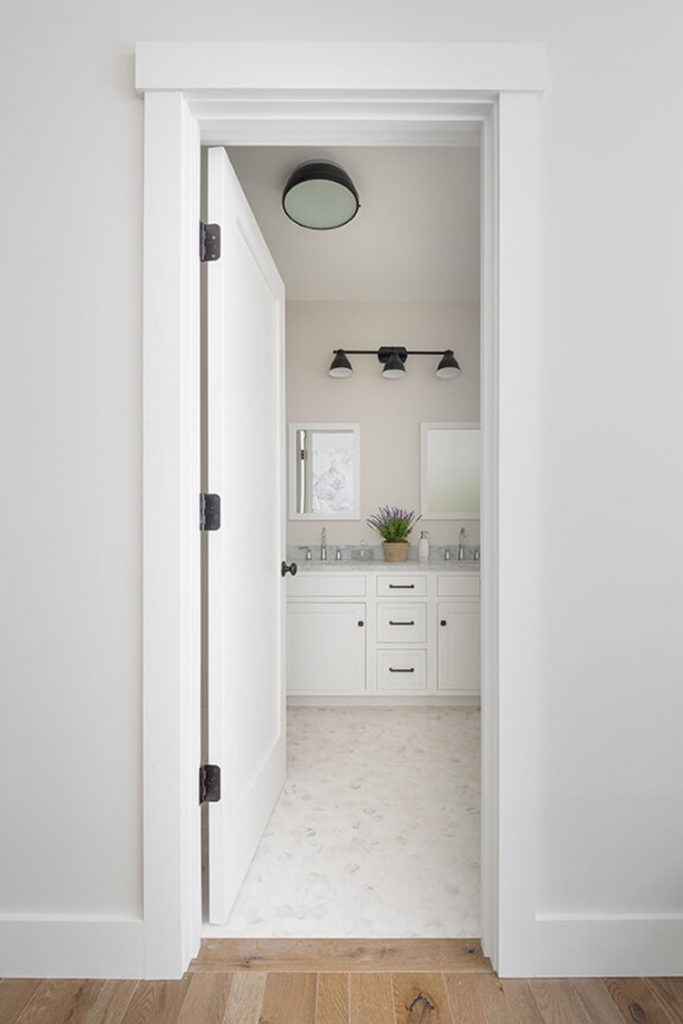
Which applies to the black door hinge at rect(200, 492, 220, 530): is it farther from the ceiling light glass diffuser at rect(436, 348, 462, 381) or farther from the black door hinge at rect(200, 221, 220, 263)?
the ceiling light glass diffuser at rect(436, 348, 462, 381)

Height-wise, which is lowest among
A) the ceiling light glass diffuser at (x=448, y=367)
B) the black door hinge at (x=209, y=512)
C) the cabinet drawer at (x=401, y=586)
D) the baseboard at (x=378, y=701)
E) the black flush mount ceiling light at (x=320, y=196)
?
the baseboard at (x=378, y=701)

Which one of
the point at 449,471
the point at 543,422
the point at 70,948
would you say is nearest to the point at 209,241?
the point at 543,422

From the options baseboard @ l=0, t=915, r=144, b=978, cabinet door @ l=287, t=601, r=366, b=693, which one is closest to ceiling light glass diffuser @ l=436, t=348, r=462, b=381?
cabinet door @ l=287, t=601, r=366, b=693

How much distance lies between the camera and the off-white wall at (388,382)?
407 centimetres

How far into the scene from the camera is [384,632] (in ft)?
11.6

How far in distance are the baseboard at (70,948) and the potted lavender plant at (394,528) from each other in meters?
2.64

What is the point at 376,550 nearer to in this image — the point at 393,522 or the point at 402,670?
the point at 393,522

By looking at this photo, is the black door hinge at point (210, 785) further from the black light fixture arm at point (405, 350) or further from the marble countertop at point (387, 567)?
the black light fixture arm at point (405, 350)

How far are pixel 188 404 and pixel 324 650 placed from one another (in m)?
2.33

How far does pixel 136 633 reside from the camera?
147 centimetres

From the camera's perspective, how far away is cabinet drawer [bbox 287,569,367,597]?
3520 mm

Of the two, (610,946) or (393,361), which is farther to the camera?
(393,361)

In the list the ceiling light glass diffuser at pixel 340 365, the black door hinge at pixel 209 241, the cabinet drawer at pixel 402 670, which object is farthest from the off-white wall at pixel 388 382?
the black door hinge at pixel 209 241

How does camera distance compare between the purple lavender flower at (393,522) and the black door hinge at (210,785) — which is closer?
the black door hinge at (210,785)
